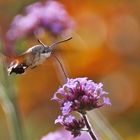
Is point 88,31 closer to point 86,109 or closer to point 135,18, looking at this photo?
point 135,18

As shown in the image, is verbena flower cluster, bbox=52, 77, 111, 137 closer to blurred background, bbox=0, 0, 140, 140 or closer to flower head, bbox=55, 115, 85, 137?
flower head, bbox=55, 115, 85, 137

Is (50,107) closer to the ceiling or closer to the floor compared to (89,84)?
closer to the ceiling

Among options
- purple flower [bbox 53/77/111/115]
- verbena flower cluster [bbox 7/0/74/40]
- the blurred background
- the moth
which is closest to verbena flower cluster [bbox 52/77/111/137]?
purple flower [bbox 53/77/111/115]

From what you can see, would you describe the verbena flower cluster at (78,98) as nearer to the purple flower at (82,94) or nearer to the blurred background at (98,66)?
the purple flower at (82,94)

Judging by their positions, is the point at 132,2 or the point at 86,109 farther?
the point at 132,2

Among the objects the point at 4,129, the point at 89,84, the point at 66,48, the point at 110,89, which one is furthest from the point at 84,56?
the point at 89,84

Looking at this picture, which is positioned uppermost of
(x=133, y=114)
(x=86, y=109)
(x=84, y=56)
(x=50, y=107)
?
(x=84, y=56)
